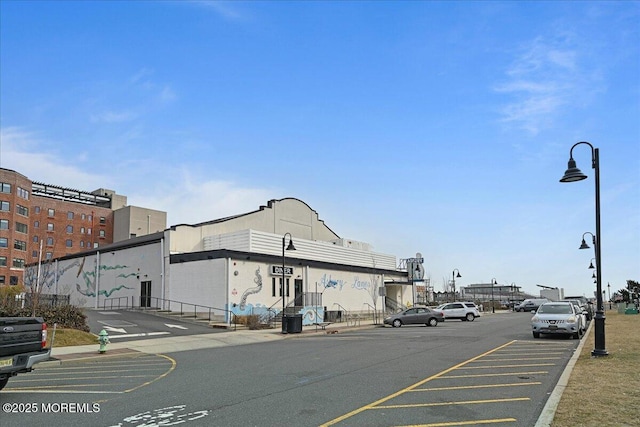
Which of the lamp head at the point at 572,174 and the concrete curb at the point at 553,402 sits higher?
the lamp head at the point at 572,174

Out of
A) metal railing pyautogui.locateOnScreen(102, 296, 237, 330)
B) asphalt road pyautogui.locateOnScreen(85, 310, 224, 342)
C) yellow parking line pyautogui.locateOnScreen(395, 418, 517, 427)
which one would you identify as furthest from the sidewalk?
yellow parking line pyautogui.locateOnScreen(395, 418, 517, 427)

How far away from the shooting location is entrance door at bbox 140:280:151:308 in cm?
3922

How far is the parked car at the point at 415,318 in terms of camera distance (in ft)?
119

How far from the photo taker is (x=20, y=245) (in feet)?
274

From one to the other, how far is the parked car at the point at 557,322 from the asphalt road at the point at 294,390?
17.2ft

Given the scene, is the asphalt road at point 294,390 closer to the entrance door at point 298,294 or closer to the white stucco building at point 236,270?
the white stucco building at point 236,270

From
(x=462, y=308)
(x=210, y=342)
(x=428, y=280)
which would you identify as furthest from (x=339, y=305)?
(x=428, y=280)

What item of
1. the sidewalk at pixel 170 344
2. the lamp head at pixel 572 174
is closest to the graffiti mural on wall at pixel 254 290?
the sidewalk at pixel 170 344

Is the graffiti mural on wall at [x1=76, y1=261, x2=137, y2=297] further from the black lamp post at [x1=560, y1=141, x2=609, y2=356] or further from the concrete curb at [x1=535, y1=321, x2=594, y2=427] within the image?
the concrete curb at [x1=535, y1=321, x2=594, y2=427]

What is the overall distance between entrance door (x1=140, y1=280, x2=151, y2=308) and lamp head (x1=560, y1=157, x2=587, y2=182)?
3218 centimetres

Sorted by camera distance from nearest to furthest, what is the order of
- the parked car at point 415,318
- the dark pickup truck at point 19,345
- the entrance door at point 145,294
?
the dark pickup truck at point 19,345 < the parked car at point 415,318 < the entrance door at point 145,294

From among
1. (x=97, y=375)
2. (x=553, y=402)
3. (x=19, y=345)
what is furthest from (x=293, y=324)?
(x=553, y=402)

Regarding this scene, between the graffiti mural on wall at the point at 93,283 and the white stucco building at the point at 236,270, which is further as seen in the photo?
the graffiti mural on wall at the point at 93,283

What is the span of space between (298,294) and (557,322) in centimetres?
2236
